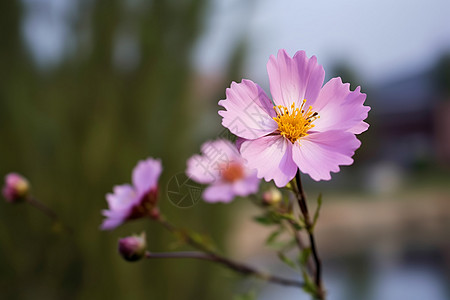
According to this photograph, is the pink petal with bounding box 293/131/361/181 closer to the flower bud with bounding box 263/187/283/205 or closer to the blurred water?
the flower bud with bounding box 263/187/283/205

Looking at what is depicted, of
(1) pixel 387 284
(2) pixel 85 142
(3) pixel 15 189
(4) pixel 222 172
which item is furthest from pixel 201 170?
(1) pixel 387 284

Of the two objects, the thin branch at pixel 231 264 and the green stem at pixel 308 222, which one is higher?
the green stem at pixel 308 222

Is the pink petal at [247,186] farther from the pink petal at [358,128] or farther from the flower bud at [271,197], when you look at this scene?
the pink petal at [358,128]

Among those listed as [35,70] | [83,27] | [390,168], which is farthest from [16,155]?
[390,168]

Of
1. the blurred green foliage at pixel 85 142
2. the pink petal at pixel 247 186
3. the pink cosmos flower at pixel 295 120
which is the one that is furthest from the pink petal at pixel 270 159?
the blurred green foliage at pixel 85 142

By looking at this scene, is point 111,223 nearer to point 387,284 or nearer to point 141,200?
point 141,200

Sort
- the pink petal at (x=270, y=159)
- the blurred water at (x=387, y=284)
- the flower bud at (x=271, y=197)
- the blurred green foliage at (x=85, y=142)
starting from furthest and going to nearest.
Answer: the blurred water at (x=387, y=284) → the blurred green foliage at (x=85, y=142) → the flower bud at (x=271, y=197) → the pink petal at (x=270, y=159)
